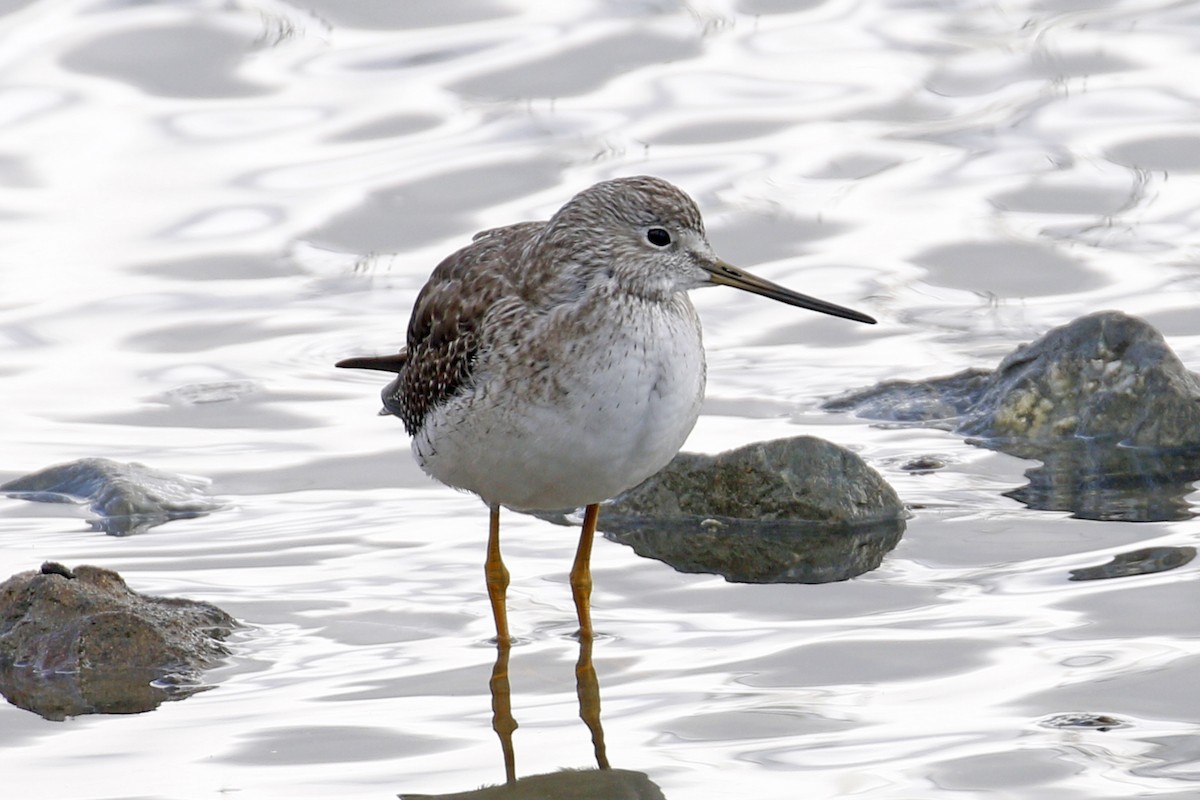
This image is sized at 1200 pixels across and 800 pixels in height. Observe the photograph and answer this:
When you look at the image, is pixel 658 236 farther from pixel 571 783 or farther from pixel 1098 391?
pixel 1098 391

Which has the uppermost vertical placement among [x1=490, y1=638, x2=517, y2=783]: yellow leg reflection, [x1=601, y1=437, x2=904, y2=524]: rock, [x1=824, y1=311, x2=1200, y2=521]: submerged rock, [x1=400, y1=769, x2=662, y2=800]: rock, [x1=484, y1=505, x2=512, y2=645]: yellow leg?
[x1=824, y1=311, x2=1200, y2=521]: submerged rock

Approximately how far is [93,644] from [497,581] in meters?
1.56

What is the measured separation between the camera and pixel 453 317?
763 cm

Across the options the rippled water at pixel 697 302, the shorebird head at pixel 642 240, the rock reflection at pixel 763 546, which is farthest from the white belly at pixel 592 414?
the rock reflection at pixel 763 546

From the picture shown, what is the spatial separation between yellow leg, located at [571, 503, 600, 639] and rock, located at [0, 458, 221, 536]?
2170 millimetres

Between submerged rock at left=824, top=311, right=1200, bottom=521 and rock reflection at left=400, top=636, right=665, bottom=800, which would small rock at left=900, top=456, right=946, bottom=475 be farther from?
rock reflection at left=400, top=636, right=665, bottom=800

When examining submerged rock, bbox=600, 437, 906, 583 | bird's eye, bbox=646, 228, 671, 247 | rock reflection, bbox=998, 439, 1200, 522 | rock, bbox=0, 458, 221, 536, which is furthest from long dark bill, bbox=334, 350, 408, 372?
rock reflection, bbox=998, 439, 1200, 522

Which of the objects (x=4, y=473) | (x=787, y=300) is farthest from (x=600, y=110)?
(x=787, y=300)

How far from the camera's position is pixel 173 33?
51.3ft

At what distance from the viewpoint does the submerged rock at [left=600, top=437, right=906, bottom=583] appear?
324 inches

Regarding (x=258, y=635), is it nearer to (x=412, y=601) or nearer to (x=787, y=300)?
(x=412, y=601)

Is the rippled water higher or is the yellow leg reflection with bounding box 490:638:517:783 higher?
the rippled water

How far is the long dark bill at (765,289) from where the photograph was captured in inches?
292

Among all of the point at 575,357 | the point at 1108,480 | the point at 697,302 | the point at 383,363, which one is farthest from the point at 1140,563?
the point at 697,302
